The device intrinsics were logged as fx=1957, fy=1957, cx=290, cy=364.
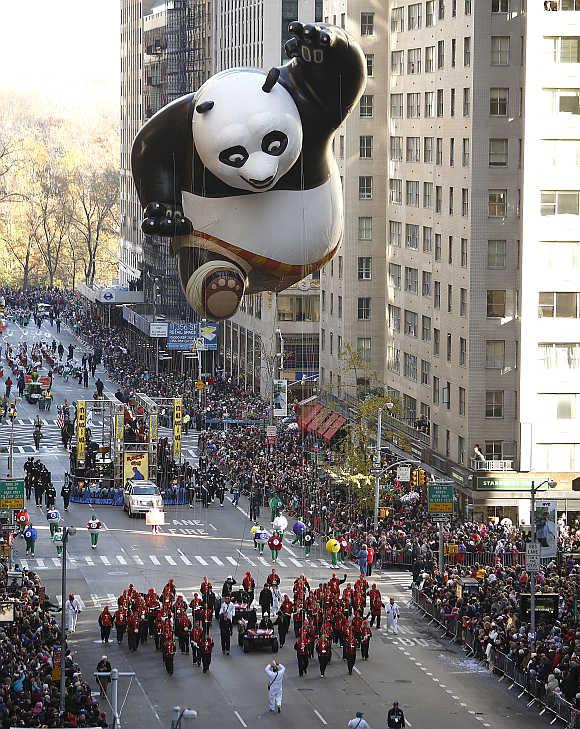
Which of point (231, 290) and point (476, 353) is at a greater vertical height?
point (231, 290)

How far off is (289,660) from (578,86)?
109 feet

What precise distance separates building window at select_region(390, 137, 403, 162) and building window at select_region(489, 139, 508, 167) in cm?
1424

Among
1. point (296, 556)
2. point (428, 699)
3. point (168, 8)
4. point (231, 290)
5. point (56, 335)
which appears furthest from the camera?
point (56, 335)

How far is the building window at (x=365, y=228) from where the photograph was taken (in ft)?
325

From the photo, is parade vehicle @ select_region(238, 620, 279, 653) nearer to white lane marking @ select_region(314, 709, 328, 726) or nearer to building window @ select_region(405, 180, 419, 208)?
white lane marking @ select_region(314, 709, 328, 726)

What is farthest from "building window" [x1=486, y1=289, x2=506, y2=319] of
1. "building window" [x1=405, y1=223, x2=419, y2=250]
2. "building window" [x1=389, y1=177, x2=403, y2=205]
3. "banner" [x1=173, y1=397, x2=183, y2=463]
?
"building window" [x1=389, y1=177, x2=403, y2=205]

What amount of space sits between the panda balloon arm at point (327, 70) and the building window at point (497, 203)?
53353 millimetres

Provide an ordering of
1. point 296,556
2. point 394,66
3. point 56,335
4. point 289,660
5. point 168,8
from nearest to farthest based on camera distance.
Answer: point 289,660
point 296,556
point 394,66
point 168,8
point 56,335

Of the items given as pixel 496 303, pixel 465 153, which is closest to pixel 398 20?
pixel 465 153

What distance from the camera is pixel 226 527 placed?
3123 inches

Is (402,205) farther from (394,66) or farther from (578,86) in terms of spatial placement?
(578,86)

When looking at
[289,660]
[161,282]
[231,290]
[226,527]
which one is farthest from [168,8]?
[231,290]

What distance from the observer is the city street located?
48781 mm

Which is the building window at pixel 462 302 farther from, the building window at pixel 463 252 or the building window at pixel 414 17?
the building window at pixel 414 17
